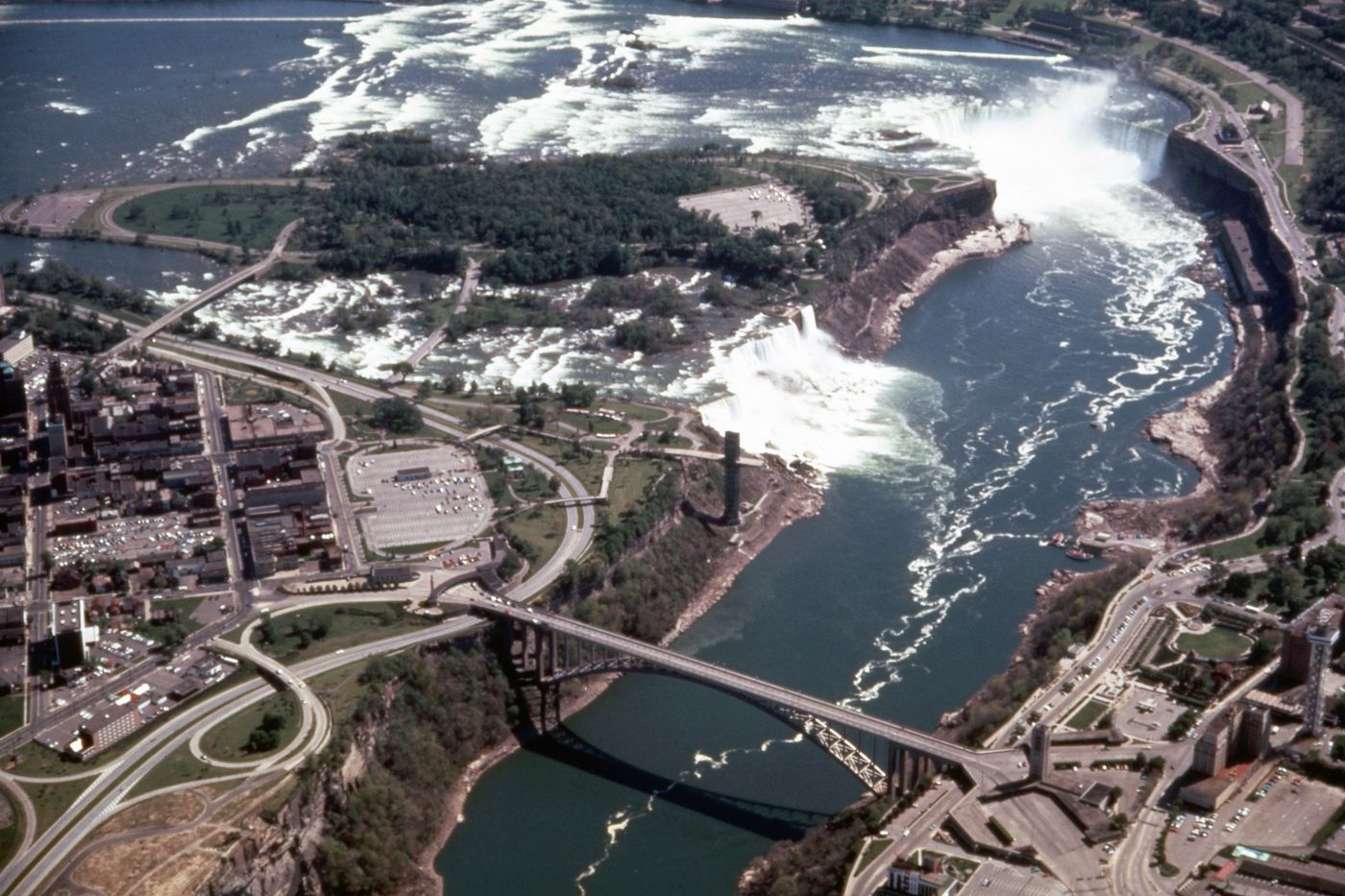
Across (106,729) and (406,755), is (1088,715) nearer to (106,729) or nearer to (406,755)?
(406,755)

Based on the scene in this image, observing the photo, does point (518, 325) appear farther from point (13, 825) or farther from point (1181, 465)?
point (13, 825)

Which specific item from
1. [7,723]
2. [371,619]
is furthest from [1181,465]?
[7,723]

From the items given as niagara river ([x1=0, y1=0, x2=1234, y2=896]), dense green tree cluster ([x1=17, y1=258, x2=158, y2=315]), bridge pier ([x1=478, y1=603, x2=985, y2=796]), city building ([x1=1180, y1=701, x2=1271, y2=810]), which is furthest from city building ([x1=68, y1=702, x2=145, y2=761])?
dense green tree cluster ([x1=17, y1=258, x2=158, y2=315])

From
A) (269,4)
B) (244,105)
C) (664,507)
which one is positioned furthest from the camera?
(269,4)

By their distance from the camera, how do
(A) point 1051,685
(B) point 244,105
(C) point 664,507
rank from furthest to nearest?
(B) point 244,105 → (C) point 664,507 → (A) point 1051,685

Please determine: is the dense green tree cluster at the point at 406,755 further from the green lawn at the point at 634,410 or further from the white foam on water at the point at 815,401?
the white foam on water at the point at 815,401

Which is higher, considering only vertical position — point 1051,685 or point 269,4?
point 1051,685

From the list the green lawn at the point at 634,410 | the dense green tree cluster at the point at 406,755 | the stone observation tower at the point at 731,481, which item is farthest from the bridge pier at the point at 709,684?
the green lawn at the point at 634,410

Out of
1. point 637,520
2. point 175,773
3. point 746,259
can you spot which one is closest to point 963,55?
point 746,259
